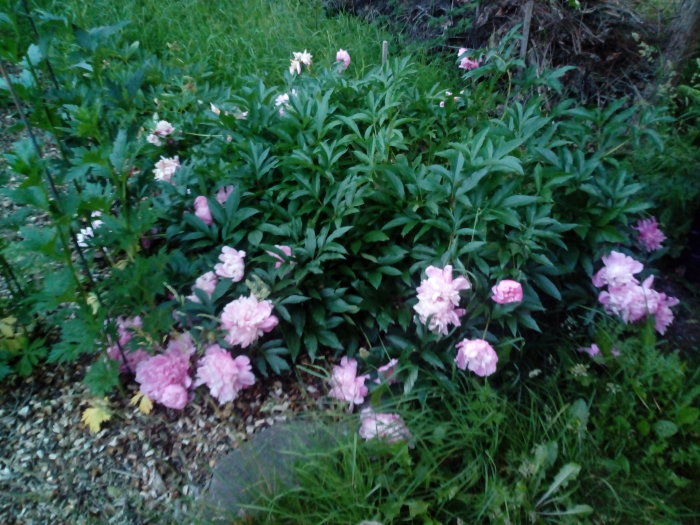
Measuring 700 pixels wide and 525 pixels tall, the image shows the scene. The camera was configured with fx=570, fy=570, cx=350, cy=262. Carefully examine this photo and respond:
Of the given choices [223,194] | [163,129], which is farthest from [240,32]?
[223,194]

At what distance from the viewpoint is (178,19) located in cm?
391

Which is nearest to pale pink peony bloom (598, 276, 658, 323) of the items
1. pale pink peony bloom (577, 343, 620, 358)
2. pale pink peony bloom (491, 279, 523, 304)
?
pale pink peony bloom (577, 343, 620, 358)

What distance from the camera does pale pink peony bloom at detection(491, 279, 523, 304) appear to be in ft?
5.51

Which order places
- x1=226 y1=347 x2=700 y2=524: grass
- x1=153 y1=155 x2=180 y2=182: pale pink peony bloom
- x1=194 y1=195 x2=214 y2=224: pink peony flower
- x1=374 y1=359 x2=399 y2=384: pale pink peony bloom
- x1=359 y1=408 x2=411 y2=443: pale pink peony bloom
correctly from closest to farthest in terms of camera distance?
1. x1=226 y1=347 x2=700 y2=524: grass
2. x1=359 y1=408 x2=411 y2=443: pale pink peony bloom
3. x1=374 y1=359 x2=399 y2=384: pale pink peony bloom
4. x1=194 y1=195 x2=214 y2=224: pink peony flower
5. x1=153 y1=155 x2=180 y2=182: pale pink peony bloom

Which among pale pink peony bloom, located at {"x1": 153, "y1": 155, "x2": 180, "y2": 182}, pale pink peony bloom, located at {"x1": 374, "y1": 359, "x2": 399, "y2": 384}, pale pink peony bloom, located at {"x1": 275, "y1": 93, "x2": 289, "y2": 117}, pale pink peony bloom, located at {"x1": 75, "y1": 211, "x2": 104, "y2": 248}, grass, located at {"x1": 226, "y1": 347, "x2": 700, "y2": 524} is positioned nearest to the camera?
grass, located at {"x1": 226, "y1": 347, "x2": 700, "y2": 524}

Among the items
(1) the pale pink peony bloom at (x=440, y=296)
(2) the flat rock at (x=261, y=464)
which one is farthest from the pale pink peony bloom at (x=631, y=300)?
(2) the flat rock at (x=261, y=464)

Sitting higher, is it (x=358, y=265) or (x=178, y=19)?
(x=178, y=19)

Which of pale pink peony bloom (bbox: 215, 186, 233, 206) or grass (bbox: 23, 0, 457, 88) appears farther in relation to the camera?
grass (bbox: 23, 0, 457, 88)

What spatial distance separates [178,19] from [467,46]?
203cm

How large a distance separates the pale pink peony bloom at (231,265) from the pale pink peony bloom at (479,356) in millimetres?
749

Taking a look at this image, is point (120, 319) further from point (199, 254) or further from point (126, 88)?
point (126, 88)

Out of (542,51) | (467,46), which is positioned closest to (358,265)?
(542,51)

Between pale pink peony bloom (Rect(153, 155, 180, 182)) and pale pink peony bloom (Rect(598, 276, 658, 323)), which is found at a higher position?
pale pink peony bloom (Rect(153, 155, 180, 182))

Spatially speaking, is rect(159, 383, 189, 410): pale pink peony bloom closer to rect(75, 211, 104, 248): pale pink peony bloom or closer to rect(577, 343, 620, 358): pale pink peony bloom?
rect(75, 211, 104, 248): pale pink peony bloom
